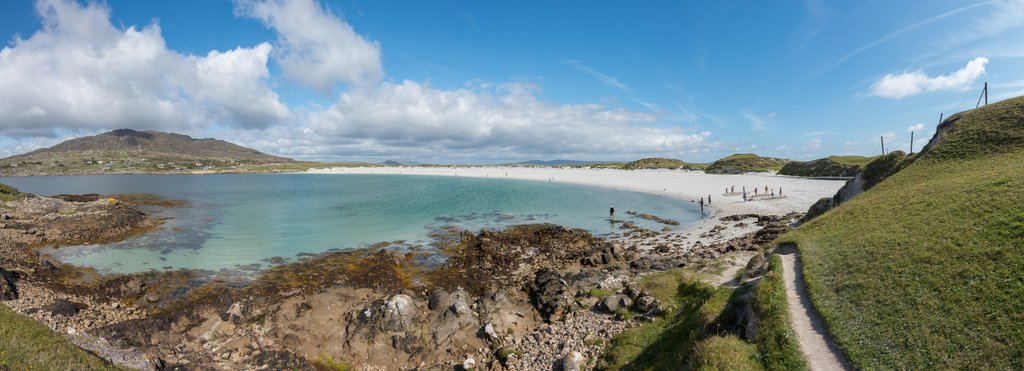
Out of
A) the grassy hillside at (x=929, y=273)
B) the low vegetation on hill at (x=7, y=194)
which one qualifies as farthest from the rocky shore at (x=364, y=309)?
the low vegetation on hill at (x=7, y=194)

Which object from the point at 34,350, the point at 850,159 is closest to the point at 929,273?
the point at 34,350

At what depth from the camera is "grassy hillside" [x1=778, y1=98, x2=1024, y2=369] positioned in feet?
29.3

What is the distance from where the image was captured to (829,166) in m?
93.6

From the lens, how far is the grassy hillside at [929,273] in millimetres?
8938

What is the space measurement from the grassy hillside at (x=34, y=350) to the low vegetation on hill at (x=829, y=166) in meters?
115

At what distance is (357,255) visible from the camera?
31.5 metres

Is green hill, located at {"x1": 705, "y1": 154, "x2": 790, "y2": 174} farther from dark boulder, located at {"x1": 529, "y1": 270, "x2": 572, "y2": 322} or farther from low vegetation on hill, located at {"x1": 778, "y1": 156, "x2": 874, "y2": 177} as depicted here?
dark boulder, located at {"x1": 529, "y1": 270, "x2": 572, "y2": 322}

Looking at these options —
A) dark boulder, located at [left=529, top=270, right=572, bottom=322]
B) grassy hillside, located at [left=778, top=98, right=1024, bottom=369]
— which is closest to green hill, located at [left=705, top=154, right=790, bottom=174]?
grassy hillside, located at [left=778, top=98, right=1024, bottom=369]

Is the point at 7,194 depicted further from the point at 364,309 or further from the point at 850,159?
the point at 850,159

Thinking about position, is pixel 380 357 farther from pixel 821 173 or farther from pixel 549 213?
pixel 821 173

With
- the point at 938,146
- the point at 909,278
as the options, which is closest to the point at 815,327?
the point at 909,278

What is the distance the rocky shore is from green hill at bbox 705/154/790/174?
98569 mm

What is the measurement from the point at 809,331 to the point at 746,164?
427ft

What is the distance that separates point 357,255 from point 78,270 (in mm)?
18065
